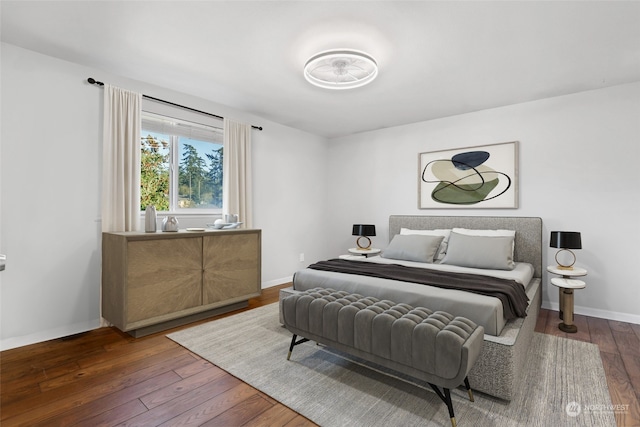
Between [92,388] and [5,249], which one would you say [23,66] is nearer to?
[5,249]

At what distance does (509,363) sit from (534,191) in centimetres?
271

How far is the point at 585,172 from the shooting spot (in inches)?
135

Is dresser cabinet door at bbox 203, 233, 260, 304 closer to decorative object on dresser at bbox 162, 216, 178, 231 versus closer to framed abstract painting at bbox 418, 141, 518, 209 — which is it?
decorative object on dresser at bbox 162, 216, 178, 231

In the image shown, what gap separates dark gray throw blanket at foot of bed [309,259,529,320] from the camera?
220 cm

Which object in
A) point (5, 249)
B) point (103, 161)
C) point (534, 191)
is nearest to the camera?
point (5, 249)

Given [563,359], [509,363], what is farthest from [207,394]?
[563,359]

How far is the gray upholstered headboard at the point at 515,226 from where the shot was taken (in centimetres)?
364

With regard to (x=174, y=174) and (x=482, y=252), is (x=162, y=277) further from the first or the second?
(x=482, y=252)

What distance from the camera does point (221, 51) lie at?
266cm

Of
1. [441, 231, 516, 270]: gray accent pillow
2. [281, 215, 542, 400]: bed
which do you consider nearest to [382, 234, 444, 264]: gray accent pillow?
[281, 215, 542, 400]: bed

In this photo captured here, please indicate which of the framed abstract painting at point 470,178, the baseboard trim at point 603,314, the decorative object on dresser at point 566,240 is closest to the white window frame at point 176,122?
the framed abstract painting at point 470,178

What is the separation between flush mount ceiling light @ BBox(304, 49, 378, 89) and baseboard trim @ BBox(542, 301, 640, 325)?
3.34m

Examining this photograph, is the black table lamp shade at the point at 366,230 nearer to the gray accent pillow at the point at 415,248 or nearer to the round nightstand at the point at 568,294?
the gray accent pillow at the point at 415,248

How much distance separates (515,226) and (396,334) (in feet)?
9.37
